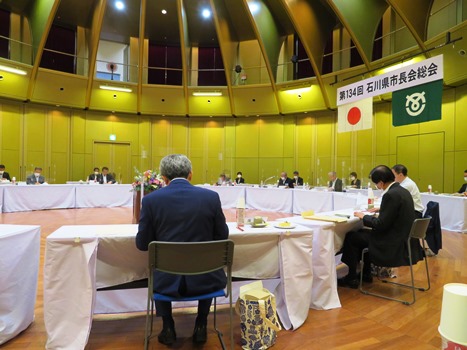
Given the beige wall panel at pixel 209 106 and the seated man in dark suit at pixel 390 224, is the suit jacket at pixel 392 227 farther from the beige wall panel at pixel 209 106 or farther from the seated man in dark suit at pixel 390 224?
the beige wall panel at pixel 209 106

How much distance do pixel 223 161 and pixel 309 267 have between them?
1096 centimetres

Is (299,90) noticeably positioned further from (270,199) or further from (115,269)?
(115,269)

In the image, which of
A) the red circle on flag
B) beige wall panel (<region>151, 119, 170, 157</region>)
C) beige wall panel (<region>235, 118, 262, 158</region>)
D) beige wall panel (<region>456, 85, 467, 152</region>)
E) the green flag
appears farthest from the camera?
beige wall panel (<region>151, 119, 170, 157</region>)

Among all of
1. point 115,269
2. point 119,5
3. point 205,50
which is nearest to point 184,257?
point 115,269

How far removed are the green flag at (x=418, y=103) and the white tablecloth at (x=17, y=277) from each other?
19.0ft

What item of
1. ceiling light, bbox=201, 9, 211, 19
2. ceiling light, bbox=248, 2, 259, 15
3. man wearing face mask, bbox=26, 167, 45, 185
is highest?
ceiling light, bbox=201, 9, 211, 19

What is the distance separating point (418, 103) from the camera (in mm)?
5934

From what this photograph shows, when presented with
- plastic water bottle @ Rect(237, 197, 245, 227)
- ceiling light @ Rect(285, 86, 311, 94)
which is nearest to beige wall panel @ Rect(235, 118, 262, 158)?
ceiling light @ Rect(285, 86, 311, 94)

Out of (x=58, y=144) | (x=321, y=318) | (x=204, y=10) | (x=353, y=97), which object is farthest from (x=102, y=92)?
(x=321, y=318)

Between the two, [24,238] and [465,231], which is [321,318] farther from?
[465,231]

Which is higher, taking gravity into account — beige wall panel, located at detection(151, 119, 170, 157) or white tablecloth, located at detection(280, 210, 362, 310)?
beige wall panel, located at detection(151, 119, 170, 157)

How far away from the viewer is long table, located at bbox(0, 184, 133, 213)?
7918 mm

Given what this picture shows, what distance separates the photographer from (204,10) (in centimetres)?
1142

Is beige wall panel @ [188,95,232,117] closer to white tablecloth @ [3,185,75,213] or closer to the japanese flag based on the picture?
white tablecloth @ [3,185,75,213]
